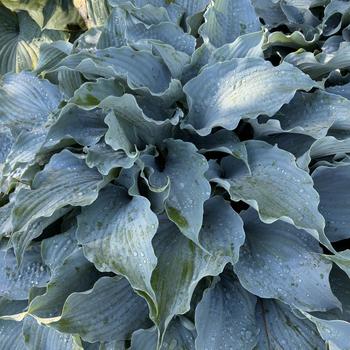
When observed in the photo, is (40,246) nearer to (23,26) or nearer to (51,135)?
(51,135)

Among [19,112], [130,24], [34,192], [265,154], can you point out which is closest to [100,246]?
[34,192]

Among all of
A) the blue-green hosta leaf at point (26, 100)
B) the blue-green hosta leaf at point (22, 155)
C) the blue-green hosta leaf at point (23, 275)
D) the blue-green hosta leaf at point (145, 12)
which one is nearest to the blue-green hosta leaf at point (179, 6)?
the blue-green hosta leaf at point (145, 12)

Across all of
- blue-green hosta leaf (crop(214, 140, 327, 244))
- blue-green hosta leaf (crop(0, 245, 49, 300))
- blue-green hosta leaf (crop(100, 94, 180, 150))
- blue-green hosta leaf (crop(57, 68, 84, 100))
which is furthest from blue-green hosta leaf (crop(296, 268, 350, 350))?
blue-green hosta leaf (crop(57, 68, 84, 100))

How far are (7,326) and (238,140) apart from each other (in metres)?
0.68

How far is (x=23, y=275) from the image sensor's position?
3.95 feet

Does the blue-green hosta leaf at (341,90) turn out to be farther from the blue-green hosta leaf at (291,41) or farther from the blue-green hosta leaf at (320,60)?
the blue-green hosta leaf at (291,41)

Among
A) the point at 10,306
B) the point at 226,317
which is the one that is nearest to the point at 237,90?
the point at 226,317

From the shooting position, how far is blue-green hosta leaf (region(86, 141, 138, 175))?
1066 mm

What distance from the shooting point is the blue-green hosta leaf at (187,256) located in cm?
98

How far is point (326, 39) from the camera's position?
159cm

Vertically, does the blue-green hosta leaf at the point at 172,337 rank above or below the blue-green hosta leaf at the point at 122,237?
below

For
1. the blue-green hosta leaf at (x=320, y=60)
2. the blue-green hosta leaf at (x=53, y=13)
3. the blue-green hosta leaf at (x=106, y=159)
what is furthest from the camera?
the blue-green hosta leaf at (x=53, y=13)

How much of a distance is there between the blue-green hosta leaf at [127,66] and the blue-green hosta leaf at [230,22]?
Answer: 0.17 m

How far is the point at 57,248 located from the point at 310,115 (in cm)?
63
